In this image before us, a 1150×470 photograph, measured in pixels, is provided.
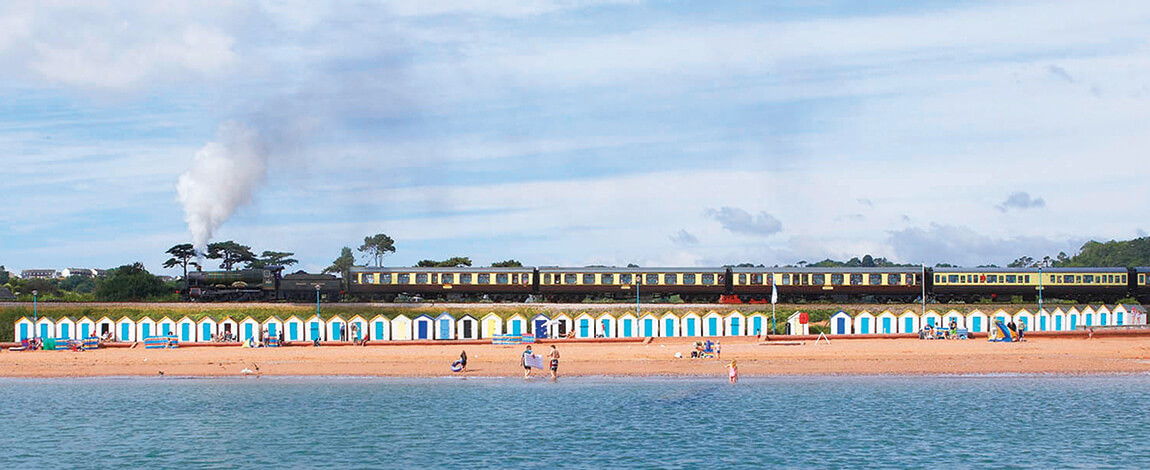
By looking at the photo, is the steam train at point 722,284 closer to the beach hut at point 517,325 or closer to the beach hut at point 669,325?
the beach hut at point 669,325

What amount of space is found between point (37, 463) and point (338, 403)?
481 inches

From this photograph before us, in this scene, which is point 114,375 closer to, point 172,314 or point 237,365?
point 237,365

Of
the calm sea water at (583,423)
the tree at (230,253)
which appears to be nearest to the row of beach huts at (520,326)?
the calm sea water at (583,423)

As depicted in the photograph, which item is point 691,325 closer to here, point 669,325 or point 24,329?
point 669,325

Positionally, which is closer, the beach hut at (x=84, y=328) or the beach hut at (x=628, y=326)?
the beach hut at (x=628, y=326)

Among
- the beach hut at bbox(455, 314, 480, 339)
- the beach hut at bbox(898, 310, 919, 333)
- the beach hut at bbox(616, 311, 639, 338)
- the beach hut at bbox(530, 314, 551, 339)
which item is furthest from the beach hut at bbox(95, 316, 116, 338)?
the beach hut at bbox(898, 310, 919, 333)

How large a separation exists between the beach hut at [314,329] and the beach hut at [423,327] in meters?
5.20

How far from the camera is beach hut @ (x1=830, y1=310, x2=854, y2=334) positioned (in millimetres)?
61844

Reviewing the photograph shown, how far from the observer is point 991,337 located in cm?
5759

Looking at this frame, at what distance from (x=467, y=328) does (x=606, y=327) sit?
26.5ft

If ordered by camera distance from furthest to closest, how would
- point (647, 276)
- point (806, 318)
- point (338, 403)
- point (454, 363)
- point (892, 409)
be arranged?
point (647, 276) → point (806, 318) → point (454, 363) → point (338, 403) → point (892, 409)

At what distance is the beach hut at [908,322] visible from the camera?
6253 cm

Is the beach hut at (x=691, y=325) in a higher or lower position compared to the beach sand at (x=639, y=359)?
higher

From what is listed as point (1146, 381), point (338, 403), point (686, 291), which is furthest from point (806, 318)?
point (338, 403)
